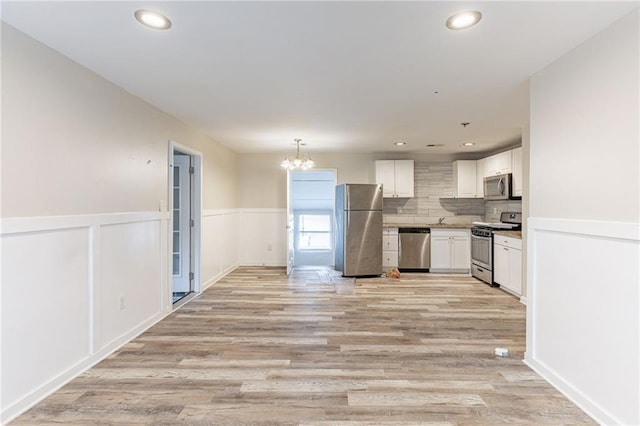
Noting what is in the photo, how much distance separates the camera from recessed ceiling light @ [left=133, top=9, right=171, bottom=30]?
1.79 meters

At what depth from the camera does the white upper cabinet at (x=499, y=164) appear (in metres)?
5.19

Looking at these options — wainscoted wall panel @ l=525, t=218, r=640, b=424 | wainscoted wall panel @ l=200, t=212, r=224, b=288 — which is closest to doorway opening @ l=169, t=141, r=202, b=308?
wainscoted wall panel @ l=200, t=212, r=224, b=288

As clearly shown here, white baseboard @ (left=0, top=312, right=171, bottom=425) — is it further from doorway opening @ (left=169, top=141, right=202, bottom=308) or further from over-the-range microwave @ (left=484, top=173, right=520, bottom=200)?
over-the-range microwave @ (left=484, top=173, right=520, bottom=200)

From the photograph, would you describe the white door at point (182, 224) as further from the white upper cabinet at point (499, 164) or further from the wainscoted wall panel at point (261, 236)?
the white upper cabinet at point (499, 164)

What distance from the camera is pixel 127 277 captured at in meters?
2.97

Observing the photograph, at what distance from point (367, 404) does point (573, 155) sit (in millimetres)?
2051

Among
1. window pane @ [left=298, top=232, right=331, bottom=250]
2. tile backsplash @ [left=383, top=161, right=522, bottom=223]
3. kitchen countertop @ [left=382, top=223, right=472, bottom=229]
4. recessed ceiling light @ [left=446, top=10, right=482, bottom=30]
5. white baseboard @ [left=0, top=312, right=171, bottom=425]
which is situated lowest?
white baseboard @ [left=0, top=312, right=171, bottom=425]

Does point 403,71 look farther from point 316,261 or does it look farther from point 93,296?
point 316,261

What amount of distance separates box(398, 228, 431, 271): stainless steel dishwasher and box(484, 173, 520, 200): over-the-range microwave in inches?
48.0

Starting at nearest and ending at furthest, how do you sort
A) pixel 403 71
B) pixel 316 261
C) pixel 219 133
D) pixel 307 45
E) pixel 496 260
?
1. pixel 307 45
2. pixel 403 71
3. pixel 219 133
4. pixel 496 260
5. pixel 316 261

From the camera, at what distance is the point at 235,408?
2010 mm

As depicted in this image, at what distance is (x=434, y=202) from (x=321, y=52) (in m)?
5.05

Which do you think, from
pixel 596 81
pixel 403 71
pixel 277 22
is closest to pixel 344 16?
pixel 277 22

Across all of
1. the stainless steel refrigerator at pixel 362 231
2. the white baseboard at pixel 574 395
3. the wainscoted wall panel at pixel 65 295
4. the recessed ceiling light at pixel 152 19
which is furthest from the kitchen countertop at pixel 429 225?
the recessed ceiling light at pixel 152 19
